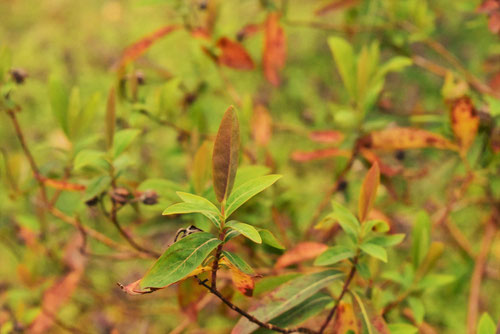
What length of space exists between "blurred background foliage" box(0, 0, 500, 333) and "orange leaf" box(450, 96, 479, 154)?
0.14 ft

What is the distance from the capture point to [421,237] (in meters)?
0.67

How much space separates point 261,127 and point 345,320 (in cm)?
42

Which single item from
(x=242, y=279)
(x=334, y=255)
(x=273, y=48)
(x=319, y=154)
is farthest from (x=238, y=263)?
(x=273, y=48)

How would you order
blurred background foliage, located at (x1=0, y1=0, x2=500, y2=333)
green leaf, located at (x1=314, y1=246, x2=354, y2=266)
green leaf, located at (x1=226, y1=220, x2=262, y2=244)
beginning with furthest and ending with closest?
blurred background foliage, located at (x1=0, y1=0, x2=500, y2=333) → green leaf, located at (x1=314, y1=246, x2=354, y2=266) → green leaf, located at (x1=226, y1=220, x2=262, y2=244)

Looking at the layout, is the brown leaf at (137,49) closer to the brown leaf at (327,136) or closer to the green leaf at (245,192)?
the brown leaf at (327,136)

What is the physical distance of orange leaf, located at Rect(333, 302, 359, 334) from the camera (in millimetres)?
559

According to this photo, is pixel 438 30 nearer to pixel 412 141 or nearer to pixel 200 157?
pixel 412 141

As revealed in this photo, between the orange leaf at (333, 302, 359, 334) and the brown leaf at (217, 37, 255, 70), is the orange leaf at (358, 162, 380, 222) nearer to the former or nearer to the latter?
the orange leaf at (333, 302, 359, 334)

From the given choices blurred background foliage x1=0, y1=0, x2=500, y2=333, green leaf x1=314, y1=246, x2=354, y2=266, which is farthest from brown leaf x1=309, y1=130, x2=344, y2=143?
green leaf x1=314, y1=246, x2=354, y2=266

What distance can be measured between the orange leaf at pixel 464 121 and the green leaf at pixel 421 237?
0.46 ft

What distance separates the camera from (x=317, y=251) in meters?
0.65

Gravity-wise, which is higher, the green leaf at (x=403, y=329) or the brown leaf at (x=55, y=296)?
the green leaf at (x=403, y=329)

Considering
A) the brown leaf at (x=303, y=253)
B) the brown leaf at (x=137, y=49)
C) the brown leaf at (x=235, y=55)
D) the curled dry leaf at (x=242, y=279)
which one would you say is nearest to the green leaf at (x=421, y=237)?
the brown leaf at (x=303, y=253)

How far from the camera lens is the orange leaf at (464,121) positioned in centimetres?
70
